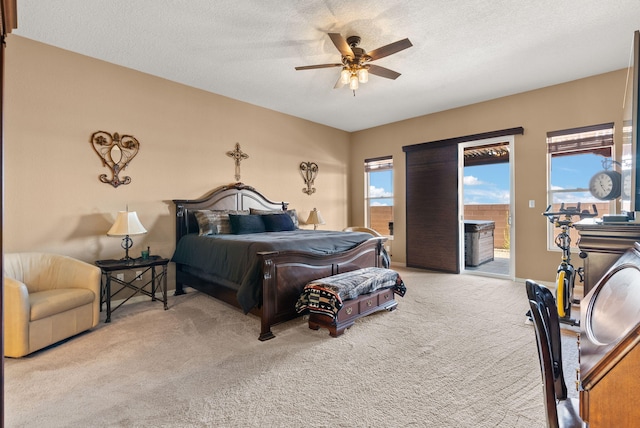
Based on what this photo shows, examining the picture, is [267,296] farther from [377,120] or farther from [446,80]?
[377,120]

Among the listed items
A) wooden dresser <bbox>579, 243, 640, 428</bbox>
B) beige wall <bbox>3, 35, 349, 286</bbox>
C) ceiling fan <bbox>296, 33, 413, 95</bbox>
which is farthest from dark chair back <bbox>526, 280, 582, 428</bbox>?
beige wall <bbox>3, 35, 349, 286</bbox>

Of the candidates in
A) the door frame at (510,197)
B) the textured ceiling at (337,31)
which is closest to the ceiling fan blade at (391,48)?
the textured ceiling at (337,31)

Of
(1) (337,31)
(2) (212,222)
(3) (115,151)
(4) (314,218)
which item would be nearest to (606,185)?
(1) (337,31)

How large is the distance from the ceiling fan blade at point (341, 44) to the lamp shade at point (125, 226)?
111 inches

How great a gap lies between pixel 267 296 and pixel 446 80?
3.67 m

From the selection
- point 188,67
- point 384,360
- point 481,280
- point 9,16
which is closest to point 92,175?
point 188,67

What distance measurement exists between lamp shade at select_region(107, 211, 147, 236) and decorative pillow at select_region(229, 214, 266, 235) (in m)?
1.15

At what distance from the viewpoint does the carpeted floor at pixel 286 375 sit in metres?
1.71

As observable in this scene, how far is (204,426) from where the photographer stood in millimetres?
1630

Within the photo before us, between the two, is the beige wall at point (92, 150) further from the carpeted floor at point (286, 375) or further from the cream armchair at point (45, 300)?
the carpeted floor at point (286, 375)

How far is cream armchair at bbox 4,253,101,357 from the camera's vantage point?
92.4 inches

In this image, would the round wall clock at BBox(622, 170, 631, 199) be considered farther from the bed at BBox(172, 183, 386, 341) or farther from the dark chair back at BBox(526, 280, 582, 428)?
the bed at BBox(172, 183, 386, 341)

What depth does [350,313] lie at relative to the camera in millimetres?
2883

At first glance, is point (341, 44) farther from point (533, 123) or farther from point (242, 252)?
point (533, 123)
